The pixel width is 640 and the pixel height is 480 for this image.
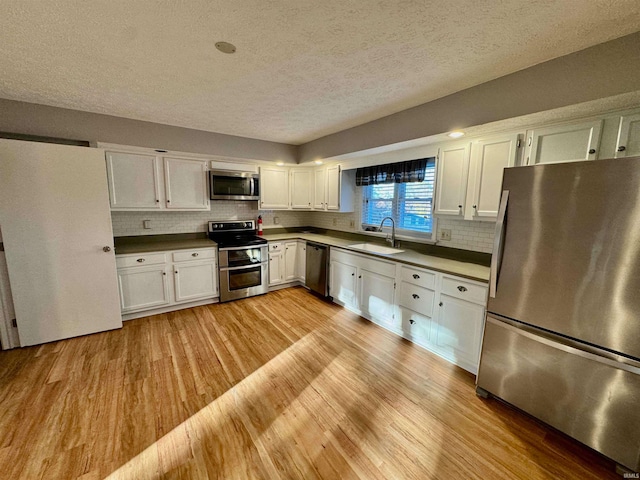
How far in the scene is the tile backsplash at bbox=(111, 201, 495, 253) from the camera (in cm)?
265

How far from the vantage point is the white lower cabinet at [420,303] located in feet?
7.18

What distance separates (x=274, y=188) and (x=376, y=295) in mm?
2441

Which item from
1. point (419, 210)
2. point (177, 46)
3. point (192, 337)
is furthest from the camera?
point (419, 210)

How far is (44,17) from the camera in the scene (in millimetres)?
1372

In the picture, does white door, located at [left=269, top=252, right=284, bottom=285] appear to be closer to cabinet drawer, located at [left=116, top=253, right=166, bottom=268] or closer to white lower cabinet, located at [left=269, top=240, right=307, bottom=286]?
white lower cabinet, located at [left=269, top=240, right=307, bottom=286]

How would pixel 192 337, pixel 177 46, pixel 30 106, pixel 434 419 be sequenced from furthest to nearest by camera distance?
1. pixel 192 337
2. pixel 30 106
3. pixel 434 419
4. pixel 177 46

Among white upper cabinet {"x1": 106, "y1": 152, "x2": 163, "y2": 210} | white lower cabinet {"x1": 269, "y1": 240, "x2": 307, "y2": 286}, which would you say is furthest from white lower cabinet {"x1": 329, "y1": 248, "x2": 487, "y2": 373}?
white upper cabinet {"x1": 106, "y1": 152, "x2": 163, "y2": 210}

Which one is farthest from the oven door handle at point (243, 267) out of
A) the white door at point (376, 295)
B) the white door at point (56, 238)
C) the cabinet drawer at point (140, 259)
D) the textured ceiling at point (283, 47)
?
the textured ceiling at point (283, 47)

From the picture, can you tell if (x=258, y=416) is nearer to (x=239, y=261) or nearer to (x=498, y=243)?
(x=498, y=243)

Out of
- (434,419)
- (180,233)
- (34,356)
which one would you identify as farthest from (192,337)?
(434,419)

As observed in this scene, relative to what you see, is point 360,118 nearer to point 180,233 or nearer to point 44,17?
point 44,17

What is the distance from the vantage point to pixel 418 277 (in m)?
2.56

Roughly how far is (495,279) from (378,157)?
2.09 m

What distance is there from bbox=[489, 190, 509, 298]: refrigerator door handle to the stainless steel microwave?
3261mm
